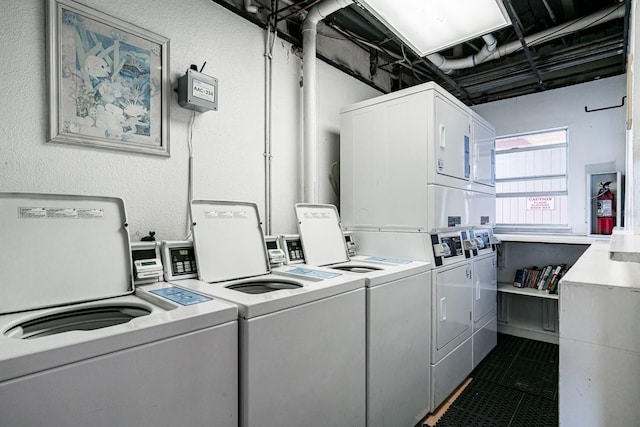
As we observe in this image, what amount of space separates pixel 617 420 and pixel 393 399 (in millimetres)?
1274

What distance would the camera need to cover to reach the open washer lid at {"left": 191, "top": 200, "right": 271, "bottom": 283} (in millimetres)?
1661

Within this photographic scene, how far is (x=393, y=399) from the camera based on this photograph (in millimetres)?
1806

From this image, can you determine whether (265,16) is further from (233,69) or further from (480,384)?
(480,384)

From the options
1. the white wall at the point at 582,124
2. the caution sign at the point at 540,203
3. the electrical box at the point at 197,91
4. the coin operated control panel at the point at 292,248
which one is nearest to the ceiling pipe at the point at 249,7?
the electrical box at the point at 197,91

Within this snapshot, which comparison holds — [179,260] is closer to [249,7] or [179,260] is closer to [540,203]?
[249,7]

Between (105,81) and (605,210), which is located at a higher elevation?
(105,81)

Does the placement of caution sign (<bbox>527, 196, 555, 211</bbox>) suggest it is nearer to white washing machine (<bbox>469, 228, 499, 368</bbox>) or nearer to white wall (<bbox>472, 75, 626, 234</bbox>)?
white wall (<bbox>472, 75, 626, 234</bbox>)

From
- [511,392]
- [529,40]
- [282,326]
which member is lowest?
[511,392]

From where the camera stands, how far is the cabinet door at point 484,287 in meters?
2.79

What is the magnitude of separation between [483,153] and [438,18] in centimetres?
145

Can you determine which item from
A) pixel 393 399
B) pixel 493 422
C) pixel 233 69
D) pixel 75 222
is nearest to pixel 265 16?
pixel 233 69

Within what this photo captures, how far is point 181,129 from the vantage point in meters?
1.86

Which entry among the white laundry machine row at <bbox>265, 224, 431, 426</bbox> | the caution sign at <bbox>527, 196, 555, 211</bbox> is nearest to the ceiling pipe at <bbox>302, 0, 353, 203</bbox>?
the white laundry machine row at <bbox>265, 224, 431, 426</bbox>

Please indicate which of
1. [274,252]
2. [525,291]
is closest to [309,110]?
[274,252]
